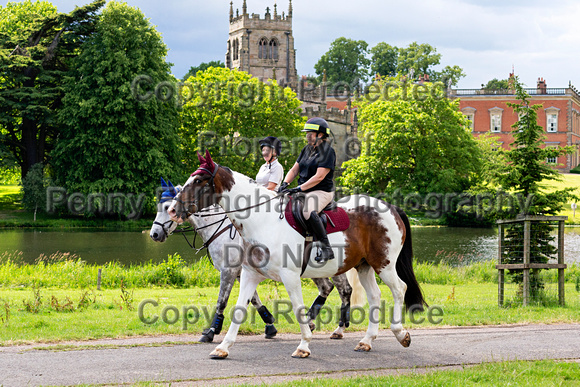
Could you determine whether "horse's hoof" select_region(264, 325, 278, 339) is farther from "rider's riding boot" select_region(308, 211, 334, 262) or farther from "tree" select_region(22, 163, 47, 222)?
"tree" select_region(22, 163, 47, 222)

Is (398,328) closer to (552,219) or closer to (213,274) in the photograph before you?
(552,219)

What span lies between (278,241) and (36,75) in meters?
47.1

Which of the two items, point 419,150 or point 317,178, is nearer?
point 317,178

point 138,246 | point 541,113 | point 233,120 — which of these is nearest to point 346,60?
point 541,113

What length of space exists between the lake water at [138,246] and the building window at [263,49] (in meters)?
66.4

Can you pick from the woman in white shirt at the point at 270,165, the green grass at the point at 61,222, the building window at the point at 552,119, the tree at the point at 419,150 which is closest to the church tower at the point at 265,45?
the building window at the point at 552,119

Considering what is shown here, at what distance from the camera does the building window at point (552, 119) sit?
8906cm

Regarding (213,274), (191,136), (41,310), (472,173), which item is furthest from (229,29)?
(41,310)

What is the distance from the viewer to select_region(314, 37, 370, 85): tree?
109 meters

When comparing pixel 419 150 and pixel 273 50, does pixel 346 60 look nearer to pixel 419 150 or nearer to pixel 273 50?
Result: pixel 273 50

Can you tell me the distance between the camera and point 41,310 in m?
12.1

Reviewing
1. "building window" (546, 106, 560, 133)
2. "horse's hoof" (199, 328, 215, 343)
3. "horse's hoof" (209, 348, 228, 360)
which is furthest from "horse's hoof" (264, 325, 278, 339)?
"building window" (546, 106, 560, 133)

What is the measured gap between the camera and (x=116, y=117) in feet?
148

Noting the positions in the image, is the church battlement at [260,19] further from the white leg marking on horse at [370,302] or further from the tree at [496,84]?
the white leg marking on horse at [370,302]
